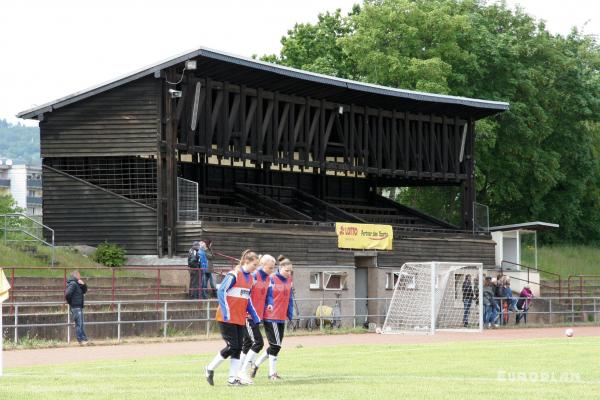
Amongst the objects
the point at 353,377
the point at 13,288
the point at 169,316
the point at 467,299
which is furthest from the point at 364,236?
the point at 353,377

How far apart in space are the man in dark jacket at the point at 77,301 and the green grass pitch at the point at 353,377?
225 inches

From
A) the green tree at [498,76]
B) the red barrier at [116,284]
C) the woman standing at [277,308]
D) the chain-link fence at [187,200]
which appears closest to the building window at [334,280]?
the red barrier at [116,284]

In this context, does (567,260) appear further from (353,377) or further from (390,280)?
(353,377)

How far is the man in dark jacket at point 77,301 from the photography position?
30391 mm

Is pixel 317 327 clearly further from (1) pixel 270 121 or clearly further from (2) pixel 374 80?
(2) pixel 374 80

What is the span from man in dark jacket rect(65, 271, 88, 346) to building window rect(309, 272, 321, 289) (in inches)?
542

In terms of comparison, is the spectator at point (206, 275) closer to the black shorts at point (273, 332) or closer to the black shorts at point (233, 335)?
the black shorts at point (273, 332)

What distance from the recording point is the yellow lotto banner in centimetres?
4484

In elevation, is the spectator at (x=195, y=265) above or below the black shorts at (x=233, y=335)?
above

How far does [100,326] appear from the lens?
32.4 meters

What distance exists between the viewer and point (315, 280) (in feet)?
144

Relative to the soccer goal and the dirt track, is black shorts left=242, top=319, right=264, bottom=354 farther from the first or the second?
the soccer goal

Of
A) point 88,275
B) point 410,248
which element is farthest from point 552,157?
point 88,275

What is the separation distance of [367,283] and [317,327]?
7021 millimetres
